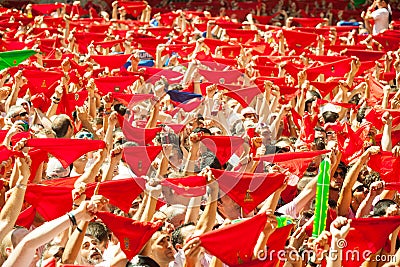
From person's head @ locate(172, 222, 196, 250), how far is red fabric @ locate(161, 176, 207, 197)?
76cm

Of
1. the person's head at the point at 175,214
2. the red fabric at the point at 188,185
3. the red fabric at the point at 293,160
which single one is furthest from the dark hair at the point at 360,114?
the person's head at the point at 175,214

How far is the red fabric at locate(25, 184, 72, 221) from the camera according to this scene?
885 cm

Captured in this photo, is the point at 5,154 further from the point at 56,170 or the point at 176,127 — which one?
the point at 176,127

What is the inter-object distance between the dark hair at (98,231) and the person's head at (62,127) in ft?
9.73

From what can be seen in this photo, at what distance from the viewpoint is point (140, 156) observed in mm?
10633

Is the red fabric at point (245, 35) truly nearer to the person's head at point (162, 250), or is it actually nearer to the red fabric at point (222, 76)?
the red fabric at point (222, 76)

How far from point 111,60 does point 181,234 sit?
824 cm

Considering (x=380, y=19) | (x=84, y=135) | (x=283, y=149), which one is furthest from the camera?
(x=380, y=19)

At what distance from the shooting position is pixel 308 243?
26.1 ft

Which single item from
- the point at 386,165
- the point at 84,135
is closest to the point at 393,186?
the point at 386,165

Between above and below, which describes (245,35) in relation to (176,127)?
below

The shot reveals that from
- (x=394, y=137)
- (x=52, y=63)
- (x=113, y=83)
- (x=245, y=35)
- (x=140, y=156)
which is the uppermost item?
(x=140, y=156)

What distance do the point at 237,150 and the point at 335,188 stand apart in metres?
1.17

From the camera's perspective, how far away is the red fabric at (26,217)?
8828mm
